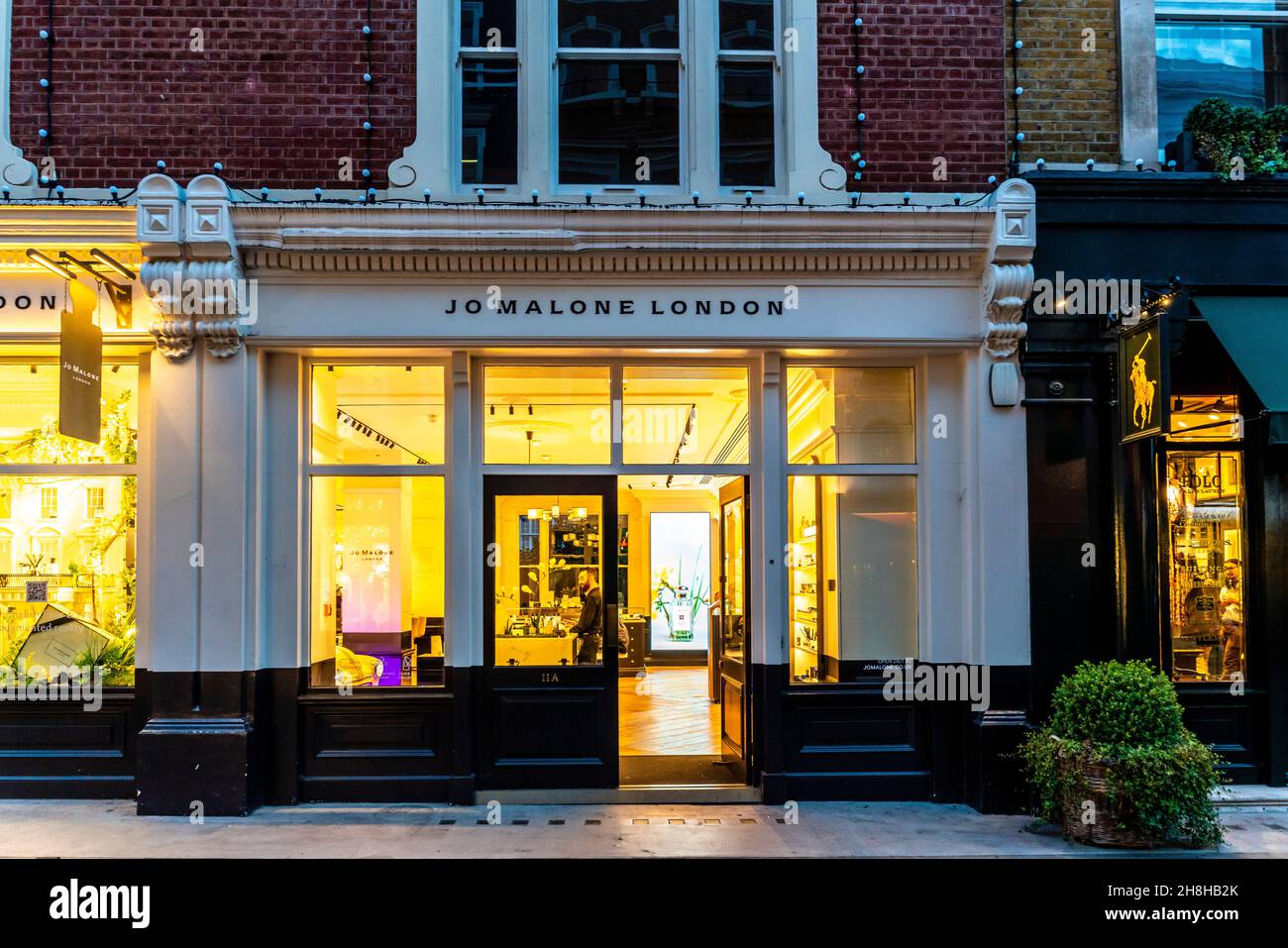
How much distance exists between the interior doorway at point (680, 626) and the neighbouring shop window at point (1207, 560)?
12.0 feet

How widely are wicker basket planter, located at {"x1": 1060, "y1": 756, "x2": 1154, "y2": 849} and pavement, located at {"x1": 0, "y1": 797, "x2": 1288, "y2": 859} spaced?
0.10 m

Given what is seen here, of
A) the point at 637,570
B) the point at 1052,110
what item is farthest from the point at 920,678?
the point at 637,570

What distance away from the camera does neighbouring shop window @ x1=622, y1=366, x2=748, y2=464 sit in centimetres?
937

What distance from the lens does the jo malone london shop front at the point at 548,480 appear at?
8.59m

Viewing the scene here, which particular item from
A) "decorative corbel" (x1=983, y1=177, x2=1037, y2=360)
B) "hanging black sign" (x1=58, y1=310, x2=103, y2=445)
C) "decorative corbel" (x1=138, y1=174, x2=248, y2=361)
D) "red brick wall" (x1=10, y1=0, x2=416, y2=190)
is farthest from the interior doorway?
"hanging black sign" (x1=58, y1=310, x2=103, y2=445)

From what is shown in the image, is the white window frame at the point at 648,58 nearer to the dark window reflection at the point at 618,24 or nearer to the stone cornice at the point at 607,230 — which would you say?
the dark window reflection at the point at 618,24

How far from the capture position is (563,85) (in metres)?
9.34

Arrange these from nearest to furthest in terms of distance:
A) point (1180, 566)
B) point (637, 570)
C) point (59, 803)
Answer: point (59, 803) → point (1180, 566) → point (637, 570)

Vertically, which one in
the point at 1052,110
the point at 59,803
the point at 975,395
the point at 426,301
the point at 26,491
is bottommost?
the point at 59,803

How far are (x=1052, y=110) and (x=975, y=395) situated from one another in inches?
98.7

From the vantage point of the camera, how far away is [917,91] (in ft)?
29.9

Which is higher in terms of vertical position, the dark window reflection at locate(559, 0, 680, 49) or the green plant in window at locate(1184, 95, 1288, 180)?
the dark window reflection at locate(559, 0, 680, 49)

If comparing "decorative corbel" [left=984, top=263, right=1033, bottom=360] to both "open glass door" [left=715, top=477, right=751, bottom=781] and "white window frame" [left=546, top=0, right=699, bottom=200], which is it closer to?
"open glass door" [left=715, top=477, right=751, bottom=781]

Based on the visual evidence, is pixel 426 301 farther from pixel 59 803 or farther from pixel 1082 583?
pixel 1082 583
